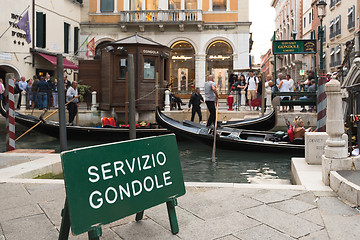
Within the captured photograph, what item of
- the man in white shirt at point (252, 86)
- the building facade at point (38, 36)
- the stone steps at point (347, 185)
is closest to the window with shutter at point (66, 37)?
the building facade at point (38, 36)

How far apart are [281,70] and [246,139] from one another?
38929 mm

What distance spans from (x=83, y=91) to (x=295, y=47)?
804 cm

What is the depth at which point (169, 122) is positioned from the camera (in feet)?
31.3

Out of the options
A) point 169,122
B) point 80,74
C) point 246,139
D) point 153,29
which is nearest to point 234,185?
point 246,139

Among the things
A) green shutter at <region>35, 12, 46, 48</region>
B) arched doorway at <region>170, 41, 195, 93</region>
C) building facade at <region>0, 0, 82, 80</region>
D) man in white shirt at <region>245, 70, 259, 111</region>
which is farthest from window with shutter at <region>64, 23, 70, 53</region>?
man in white shirt at <region>245, 70, 259, 111</region>

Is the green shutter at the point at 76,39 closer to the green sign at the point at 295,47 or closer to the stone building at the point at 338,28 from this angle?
the green sign at the point at 295,47

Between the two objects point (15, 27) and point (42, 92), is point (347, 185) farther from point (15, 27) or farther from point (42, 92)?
point (15, 27)

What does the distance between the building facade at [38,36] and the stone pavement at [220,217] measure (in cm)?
1408

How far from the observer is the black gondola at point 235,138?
785 cm

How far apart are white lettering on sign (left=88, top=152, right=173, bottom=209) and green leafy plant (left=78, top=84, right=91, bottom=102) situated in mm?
12802

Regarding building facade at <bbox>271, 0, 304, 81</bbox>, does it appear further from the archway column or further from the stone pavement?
the stone pavement

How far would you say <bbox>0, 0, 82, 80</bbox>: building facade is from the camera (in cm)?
1595

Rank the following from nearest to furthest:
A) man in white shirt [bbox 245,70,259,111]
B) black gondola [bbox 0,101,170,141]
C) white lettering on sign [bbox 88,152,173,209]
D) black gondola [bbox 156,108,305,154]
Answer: white lettering on sign [bbox 88,152,173,209] < black gondola [bbox 156,108,305,154] < black gondola [bbox 0,101,170,141] < man in white shirt [bbox 245,70,259,111]

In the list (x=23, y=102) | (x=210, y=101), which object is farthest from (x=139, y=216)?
(x=23, y=102)
